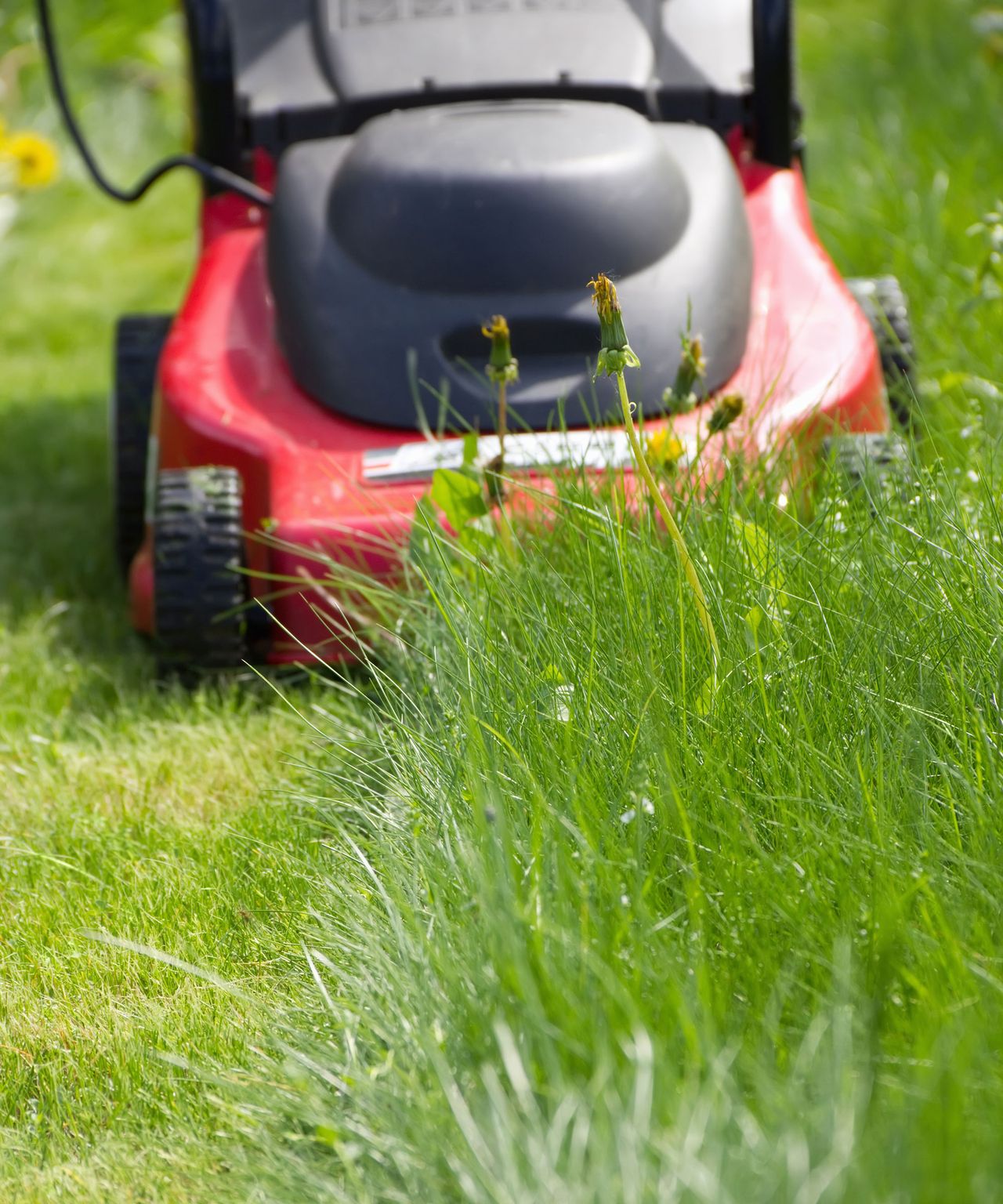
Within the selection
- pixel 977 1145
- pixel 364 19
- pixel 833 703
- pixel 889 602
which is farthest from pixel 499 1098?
pixel 364 19

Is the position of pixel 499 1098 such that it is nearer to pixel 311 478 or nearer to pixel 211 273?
pixel 311 478

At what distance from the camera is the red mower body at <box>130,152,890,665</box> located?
1749 mm

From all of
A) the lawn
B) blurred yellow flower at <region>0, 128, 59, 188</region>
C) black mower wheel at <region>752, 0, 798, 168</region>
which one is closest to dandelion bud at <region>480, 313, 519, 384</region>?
the lawn

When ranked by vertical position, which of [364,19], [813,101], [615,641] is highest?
[364,19]

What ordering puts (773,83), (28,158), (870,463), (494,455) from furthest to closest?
(28,158), (773,83), (494,455), (870,463)

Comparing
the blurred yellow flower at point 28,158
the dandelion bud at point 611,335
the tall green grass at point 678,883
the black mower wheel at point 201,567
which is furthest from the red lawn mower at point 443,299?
the blurred yellow flower at point 28,158

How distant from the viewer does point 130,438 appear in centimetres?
227

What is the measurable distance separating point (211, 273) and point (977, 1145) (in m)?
1.63

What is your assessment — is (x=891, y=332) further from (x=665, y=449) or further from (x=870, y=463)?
(x=665, y=449)

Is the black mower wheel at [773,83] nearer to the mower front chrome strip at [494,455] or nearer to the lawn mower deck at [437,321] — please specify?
the lawn mower deck at [437,321]

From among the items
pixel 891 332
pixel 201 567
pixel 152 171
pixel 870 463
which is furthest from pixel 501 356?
pixel 152 171

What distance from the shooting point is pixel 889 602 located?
1364 millimetres

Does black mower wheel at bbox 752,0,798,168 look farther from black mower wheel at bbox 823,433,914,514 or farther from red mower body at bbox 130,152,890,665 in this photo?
black mower wheel at bbox 823,433,914,514

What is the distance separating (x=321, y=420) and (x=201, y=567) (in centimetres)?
24
